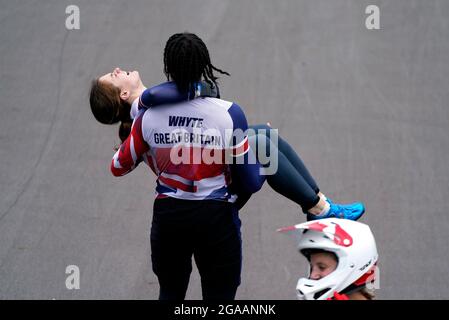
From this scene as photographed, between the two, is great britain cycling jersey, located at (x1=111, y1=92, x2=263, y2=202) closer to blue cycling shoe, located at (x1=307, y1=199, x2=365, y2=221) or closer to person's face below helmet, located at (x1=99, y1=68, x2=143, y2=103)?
person's face below helmet, located at (x1=99, y1=68, x2=143, y2=103)

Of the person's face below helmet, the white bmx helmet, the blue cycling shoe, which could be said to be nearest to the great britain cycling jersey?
the person's face below helmet

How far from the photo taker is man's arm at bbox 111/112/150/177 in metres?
3.21

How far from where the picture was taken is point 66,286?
501 cm

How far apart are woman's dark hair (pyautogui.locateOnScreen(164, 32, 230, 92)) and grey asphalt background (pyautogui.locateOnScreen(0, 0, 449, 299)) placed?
7.68 feet

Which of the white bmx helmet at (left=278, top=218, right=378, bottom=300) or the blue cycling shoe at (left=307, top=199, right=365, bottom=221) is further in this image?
the blue cycling shoe at (left=307, top=199, right=365, bottom=221)

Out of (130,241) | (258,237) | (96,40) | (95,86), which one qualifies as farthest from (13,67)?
(95,86)

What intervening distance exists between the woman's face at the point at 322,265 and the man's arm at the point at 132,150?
0.96 metres

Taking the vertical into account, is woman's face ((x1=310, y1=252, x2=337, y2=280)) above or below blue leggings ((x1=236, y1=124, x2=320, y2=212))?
below

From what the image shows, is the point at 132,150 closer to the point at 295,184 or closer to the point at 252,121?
the point at 295,184

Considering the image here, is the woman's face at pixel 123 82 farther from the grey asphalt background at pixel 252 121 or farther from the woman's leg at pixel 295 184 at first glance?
the grey asphalt background at pixel 252 121

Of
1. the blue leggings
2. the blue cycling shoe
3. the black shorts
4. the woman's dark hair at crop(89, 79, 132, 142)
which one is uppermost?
the woman's dark hair at crop(89, 79, 132, 142)

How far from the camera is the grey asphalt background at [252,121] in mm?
5262

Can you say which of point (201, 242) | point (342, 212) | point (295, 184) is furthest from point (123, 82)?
point (342, 212)

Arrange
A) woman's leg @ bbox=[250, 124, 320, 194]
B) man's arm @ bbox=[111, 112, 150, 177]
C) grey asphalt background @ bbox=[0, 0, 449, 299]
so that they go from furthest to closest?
grey asphalt background @ bbox=[0, 0, 449, 299], woman's leg @ bbox=[250, 124, 320, 194], man's arm @ bbox=[111, 112, 150, 177]
